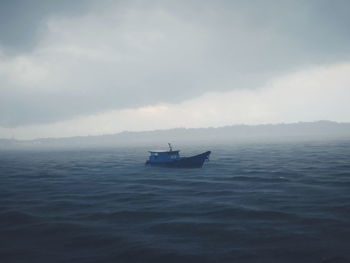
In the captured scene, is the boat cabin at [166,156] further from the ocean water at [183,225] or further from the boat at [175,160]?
the ocean water at [183,225]

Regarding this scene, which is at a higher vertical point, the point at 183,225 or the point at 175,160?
the point at 175,160

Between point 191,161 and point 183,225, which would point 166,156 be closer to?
point 191,161

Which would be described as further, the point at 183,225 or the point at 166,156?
the point at 166,156

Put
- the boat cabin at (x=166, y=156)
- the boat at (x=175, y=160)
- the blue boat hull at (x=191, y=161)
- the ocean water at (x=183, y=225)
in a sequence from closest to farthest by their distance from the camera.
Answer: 1. the ocean water at (x=183, y=225)
2. the blue boat hull at (x=191, y=161)
3. the boat at (x=175, y=160)
4. the boat cabin at (x=166, y=156)

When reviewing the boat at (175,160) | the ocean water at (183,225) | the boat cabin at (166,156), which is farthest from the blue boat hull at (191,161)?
the ocean water at (183,225)

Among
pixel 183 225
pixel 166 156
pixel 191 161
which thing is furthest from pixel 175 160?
pixel 183 225

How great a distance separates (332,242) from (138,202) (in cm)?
1464

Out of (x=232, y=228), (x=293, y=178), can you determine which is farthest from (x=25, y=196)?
(x=293, y=178)

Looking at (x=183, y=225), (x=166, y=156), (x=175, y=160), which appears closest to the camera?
(x=183, y=225)

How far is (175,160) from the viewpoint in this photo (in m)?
Result: 46.5

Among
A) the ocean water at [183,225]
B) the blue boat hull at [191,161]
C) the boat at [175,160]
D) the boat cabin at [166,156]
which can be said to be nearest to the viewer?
the ocean water at [183,225]

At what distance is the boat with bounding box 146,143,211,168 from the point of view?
150 ft

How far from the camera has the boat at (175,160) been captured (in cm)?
4575

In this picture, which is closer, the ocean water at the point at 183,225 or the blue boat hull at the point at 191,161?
the ocean water at the point at 183,225
